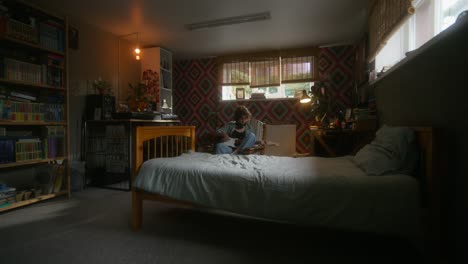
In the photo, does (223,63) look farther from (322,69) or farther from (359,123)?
(359,123)

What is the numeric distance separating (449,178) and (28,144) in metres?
3.69

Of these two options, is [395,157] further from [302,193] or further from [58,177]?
[58,177]

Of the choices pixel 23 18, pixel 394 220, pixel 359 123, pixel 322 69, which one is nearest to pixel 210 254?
pixel 394 220

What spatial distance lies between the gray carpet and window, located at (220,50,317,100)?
11.6ft

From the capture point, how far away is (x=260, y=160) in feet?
7.14

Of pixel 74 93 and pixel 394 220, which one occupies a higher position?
pixel 74 93

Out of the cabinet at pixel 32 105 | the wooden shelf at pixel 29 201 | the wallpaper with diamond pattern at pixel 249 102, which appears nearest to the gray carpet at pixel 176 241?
the wooden shelf at pixel 29 201

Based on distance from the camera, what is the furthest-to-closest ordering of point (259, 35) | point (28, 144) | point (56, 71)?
point (259, 35)
point (56, 71)
point (28, 144)

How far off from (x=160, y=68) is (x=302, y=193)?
419cm

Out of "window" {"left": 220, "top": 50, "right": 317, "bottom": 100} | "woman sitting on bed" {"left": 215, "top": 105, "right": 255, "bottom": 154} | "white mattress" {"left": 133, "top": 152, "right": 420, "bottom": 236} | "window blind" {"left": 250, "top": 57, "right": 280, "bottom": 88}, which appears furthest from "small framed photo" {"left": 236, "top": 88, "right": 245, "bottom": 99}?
"white mattress" {"left": 133, "top": 152, "right": 420, "bottom": 236}

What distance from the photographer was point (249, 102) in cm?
548

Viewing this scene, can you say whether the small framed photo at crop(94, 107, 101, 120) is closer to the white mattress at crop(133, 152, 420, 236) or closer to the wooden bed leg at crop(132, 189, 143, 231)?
the wooden bed leg at crop(132, 189, 143, 231)

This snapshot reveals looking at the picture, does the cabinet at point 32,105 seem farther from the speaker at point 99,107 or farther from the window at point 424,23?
the window at point 424,23

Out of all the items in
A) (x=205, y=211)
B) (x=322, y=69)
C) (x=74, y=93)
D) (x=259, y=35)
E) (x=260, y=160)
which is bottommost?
(x=205, y=211)
